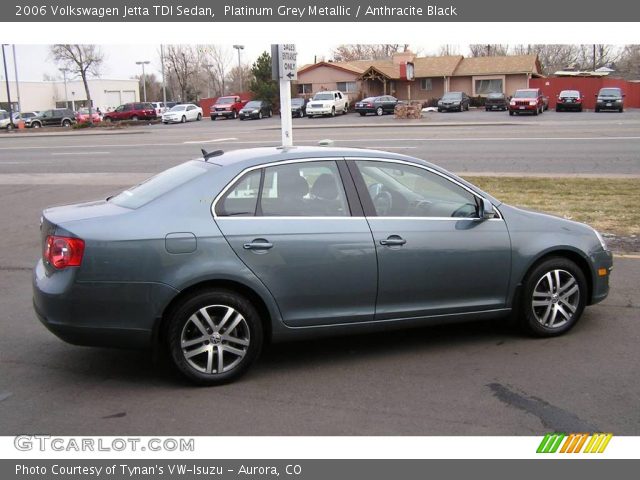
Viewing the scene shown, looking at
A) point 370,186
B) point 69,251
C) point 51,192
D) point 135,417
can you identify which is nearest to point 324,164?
point 370,186

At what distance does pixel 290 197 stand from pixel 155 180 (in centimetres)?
117

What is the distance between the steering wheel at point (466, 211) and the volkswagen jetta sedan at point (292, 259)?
11mm

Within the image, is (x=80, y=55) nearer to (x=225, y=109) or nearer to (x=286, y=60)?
(x=225, y=109)

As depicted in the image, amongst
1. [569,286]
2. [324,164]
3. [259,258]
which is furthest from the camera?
[569,286]

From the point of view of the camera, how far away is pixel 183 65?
8869 centimetres

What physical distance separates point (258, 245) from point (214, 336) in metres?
0.68

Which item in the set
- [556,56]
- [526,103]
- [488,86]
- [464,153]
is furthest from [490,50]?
[464,153]

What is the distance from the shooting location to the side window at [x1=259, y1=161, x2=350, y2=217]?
15.6 feet

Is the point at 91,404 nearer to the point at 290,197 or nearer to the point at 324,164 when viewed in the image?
the point at 290,197

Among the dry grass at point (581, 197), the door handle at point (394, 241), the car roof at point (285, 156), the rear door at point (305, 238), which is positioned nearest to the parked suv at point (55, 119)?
the dry grass at point (581, 197)

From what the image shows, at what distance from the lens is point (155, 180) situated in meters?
5.23

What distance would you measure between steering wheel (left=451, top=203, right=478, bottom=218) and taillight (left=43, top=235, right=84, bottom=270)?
2.75 metres

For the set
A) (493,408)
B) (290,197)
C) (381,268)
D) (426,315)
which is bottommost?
(493,408)

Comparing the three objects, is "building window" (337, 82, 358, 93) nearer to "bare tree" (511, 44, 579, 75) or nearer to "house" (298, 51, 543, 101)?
"house" (298, 51, 543, 101)
